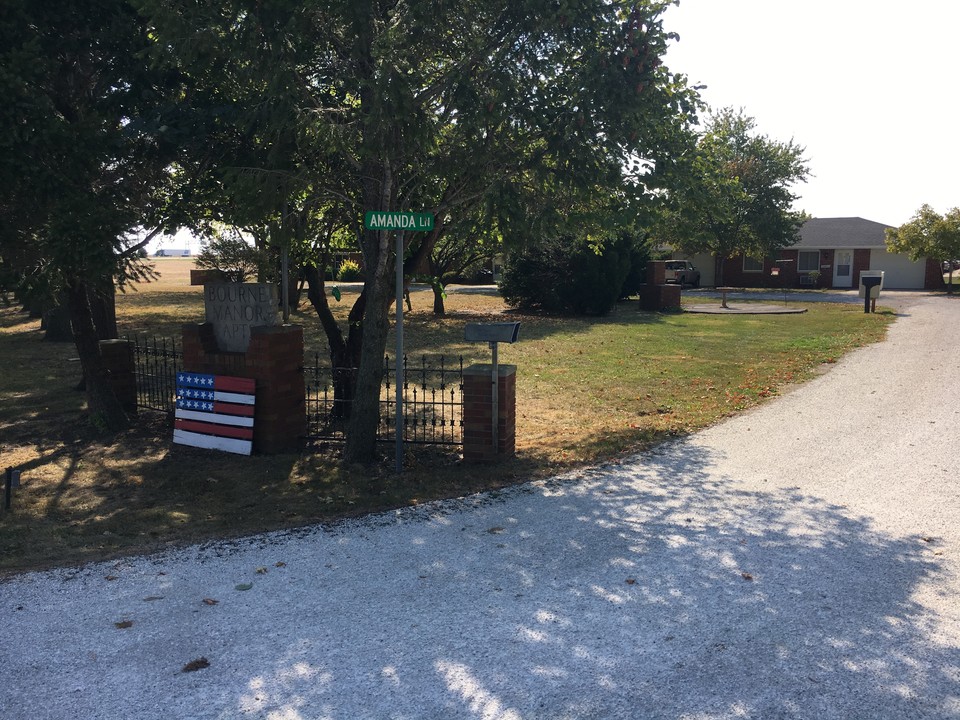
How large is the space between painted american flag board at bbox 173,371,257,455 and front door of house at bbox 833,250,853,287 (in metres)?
42.9

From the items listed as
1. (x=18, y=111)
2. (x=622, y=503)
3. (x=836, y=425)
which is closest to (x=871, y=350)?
(x=836, y=425)

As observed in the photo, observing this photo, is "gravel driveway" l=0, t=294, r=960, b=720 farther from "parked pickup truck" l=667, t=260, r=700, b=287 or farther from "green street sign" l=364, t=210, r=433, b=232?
"parked pickup truck" l=667, t=260, r=700, b=287

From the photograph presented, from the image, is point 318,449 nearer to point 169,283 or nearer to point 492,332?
point 492,332

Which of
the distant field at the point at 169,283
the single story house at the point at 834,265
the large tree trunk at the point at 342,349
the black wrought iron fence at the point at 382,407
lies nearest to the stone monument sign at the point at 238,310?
the black wrought iron fence at the point at 382,407

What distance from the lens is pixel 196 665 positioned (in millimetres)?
3836

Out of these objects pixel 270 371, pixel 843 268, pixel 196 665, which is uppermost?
pixel 843 268

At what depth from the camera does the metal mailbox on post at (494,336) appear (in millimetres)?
7430

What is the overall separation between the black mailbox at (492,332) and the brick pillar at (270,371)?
2.09m

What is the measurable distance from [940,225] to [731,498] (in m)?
38.4

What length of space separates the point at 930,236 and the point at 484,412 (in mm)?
38907

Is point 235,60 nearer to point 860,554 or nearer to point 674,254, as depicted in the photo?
point 860,554

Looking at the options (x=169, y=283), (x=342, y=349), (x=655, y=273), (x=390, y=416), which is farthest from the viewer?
(x=169, y=283)

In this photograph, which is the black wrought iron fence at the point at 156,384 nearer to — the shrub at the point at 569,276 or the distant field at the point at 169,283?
the distant field at the point at 169,283

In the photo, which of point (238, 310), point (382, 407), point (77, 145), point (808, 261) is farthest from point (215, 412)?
point (808, 261)
